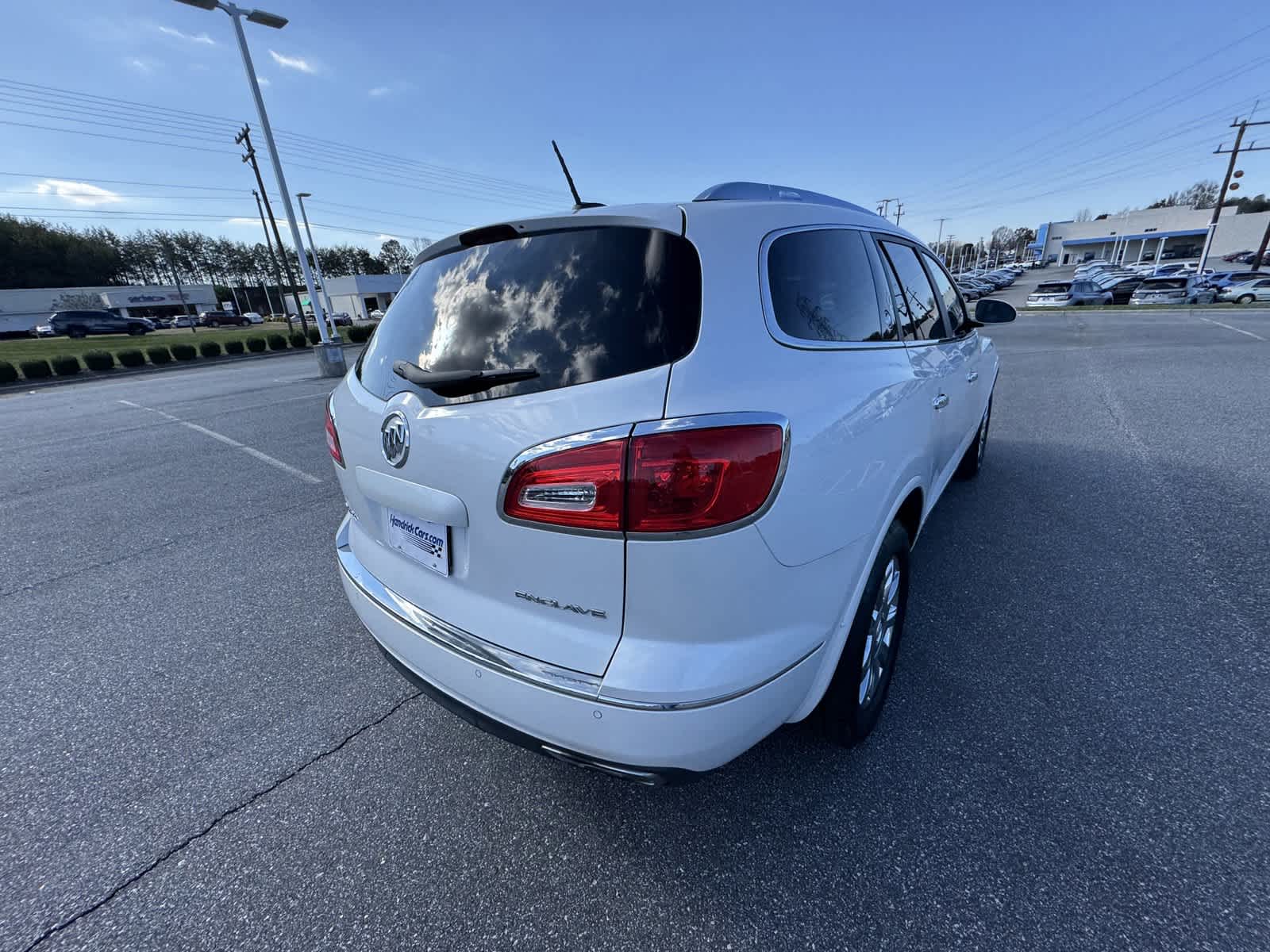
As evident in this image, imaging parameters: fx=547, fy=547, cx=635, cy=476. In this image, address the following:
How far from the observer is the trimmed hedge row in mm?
17781

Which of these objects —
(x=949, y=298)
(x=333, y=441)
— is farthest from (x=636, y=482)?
(x=949, y=298)

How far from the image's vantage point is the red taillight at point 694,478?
1223 mm

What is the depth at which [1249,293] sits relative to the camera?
26.9 metres

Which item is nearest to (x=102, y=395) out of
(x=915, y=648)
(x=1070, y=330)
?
(x=915, y=648)

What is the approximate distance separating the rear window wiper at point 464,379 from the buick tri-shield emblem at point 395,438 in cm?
12

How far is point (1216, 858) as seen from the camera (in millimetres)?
1562

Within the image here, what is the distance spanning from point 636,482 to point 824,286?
1.06 meters

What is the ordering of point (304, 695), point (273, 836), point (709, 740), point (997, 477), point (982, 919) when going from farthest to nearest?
point (997, 477), point (304, 695), point (273, 836), point (982, 919), point (709, 740)

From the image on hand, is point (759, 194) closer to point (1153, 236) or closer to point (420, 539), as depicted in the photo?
point (420, 539)

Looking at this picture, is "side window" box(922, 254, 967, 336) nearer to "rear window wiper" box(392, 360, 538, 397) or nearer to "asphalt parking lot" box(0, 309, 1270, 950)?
"asphalt parking lot" box(0, 309, 1270, 950)

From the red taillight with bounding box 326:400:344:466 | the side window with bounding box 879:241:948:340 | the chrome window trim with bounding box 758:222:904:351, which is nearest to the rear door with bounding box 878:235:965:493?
the side window with bounding box 879:241:948:340

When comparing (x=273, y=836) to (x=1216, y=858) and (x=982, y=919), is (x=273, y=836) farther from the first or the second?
(x=1216, y=858)

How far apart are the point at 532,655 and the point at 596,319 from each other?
0.89 m

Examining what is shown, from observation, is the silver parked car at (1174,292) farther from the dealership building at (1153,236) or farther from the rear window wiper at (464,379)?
the dealership building at (1153,236)
